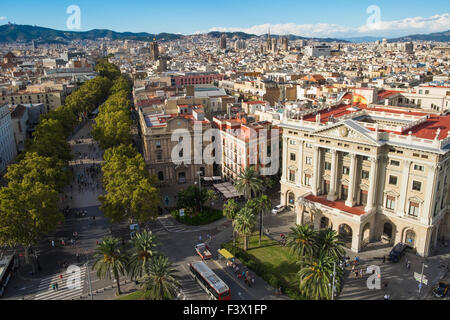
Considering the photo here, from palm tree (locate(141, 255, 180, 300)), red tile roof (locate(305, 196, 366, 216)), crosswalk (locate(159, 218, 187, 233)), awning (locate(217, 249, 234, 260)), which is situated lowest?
crosswalk (locate(159, 218, 187, 233))

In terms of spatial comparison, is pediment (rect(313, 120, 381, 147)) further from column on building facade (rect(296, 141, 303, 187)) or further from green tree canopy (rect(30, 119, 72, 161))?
green tree canopy (rect(30, 119, 72, 161))

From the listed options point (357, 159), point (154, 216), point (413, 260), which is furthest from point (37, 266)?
point (413, 260)

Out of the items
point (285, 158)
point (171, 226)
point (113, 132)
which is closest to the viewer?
point (171, 226)

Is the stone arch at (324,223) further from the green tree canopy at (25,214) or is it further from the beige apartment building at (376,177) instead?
the green tree canopy at (25,214)

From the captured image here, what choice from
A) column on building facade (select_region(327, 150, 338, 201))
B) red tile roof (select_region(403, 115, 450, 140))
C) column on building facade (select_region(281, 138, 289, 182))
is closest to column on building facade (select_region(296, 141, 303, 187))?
column on building facade (select_region(281, 138, 289, 182))

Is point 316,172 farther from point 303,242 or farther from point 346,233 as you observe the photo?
point 303,242

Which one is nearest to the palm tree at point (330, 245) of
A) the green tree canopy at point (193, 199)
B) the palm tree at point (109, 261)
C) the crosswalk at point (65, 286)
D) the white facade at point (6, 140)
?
the palm tree at point (109, 261)

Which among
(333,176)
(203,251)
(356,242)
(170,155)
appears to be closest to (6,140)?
(170,155)
